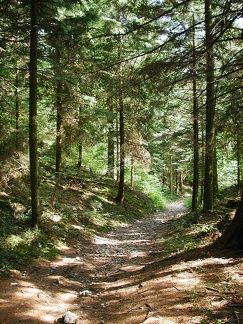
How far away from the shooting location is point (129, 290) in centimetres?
566

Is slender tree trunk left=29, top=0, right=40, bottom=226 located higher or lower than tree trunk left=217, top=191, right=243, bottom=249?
higher

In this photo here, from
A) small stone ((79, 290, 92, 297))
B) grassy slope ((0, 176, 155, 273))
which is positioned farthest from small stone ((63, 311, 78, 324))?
grassy slope ((0, 176, 155, 273))

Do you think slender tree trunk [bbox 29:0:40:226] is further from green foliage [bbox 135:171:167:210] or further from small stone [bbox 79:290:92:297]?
green foliage [bbox 135:171:167:210]


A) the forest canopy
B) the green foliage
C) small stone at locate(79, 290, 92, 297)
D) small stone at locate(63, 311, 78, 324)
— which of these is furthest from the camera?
the green foliage

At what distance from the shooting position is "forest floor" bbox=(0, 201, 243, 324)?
417 cm

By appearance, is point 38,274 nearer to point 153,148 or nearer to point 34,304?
point 34,304

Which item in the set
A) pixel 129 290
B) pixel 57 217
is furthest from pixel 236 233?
pixel 57 217

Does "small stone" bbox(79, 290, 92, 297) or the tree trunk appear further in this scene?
the tree trunk

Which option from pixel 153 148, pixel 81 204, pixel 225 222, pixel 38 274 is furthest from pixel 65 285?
pixel 153 148

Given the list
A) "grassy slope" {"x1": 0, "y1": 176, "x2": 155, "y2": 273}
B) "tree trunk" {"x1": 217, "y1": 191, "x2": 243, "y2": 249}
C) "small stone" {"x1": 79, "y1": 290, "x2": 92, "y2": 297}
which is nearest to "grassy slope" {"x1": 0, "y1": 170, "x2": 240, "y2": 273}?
"grassy slope" {"x1": 0, "y1": 176, "x2": 155, "y2": 273}

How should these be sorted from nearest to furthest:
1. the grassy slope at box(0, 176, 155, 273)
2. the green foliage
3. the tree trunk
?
1. the tree trunk
2. the grassy slope at box(0, 176, 155, 273)
3. the green foliage

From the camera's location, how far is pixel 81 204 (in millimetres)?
14219

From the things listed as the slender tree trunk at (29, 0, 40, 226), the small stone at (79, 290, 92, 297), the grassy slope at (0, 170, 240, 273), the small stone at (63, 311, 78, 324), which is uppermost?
the slender tree trunk at (29, 0, 40, 226)

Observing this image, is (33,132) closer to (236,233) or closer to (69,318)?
(69,318)
